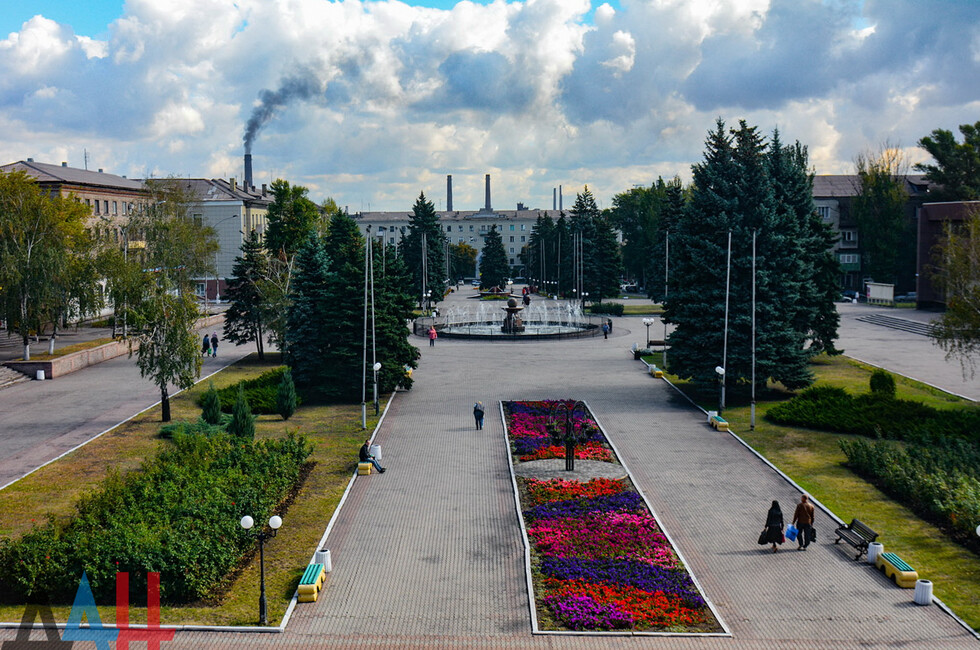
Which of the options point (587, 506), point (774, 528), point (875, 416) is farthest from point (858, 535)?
point (875, 416)

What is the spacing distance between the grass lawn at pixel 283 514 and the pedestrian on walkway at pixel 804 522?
10648 mm

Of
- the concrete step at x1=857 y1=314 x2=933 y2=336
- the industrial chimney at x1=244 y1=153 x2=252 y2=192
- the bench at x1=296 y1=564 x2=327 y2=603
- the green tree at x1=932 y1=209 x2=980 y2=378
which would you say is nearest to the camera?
the bench at x1=296 y1=564 x2=327 y2=603

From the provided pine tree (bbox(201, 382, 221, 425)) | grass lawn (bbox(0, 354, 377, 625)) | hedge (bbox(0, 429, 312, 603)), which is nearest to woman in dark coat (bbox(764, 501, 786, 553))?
grass lawn (bbox(0, 354, 377, 625))

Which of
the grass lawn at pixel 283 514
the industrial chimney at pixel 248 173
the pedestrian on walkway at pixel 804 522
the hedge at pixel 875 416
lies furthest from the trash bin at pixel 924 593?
the industrial chimney at pixel 248 173

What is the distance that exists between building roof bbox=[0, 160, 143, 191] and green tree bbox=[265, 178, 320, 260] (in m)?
14.7

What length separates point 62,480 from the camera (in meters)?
23.9

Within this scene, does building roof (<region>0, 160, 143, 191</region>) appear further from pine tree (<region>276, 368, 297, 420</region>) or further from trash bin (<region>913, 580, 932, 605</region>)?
trash bin (<region>913, 580, 932, 605</region>)

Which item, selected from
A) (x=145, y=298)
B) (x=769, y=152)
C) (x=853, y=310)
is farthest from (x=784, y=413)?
(x=853, y=310)

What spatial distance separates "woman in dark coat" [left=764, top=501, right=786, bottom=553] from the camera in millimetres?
18375

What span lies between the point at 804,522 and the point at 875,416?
12.5m

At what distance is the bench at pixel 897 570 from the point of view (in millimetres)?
16453

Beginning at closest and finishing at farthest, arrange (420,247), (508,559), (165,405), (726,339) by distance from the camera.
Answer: (508,559), (165,405), (726,339), (420,247)

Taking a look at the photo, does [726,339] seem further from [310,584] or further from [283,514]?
[310,584]

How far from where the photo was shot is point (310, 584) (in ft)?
52.3
